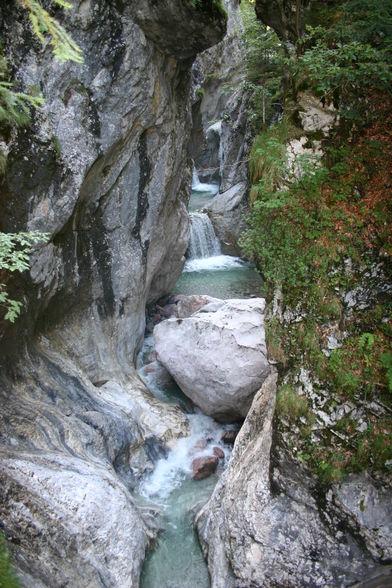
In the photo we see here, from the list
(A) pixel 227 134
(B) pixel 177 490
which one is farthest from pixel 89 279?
(A) pixel 227 134

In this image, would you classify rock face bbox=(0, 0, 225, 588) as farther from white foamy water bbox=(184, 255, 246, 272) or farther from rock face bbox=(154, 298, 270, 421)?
white foamy water bbox=(184, 255, 246, 272)

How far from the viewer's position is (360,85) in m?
6.51

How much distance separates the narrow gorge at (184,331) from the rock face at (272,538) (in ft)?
0.08

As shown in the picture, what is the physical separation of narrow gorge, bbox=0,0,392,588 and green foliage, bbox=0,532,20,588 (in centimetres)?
4

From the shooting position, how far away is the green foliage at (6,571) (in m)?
4.32

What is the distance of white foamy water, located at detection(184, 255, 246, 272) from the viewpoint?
19.1 m

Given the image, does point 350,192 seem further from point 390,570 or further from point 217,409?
point 217,409

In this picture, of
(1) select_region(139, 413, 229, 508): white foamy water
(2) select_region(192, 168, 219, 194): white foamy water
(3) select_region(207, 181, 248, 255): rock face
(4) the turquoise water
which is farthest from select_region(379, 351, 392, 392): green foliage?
(2) select_region(192, 168, 219, 194): white foamy water

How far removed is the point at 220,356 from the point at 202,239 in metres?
11.6

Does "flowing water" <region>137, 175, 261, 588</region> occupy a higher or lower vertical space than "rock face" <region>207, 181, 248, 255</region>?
lower

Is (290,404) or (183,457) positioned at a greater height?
(290,404)

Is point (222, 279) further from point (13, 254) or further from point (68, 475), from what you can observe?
point (13, 254)

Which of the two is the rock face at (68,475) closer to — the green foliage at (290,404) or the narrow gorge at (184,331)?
the narrow gorge at (184,331)

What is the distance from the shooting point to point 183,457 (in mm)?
8969
